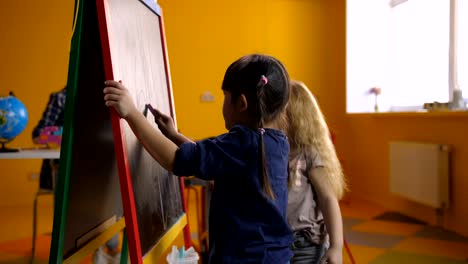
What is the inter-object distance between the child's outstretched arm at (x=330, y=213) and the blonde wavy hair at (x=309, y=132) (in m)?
0.03

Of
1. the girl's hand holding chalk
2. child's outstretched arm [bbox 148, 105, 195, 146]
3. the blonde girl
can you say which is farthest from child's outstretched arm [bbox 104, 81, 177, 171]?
the blonde girl

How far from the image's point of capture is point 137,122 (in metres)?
0.95

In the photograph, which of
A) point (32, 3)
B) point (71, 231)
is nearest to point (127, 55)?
point (71, 231)

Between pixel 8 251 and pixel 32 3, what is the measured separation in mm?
2998

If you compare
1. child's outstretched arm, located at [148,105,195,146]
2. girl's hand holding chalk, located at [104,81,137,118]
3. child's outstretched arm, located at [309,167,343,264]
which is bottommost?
child's outstretched arm, located at [309,167,343,264]

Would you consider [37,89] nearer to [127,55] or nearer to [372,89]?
[372,89]

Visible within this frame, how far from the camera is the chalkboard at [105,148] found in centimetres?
96

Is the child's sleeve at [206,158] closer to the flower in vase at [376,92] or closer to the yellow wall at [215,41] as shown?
the flower in vase at [376,92]

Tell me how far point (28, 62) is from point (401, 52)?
13.5 feet

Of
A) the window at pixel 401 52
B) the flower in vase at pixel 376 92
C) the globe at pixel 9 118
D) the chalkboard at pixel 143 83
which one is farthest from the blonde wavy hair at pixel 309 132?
the flower in vase at pixel 376 92

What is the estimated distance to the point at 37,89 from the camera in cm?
498

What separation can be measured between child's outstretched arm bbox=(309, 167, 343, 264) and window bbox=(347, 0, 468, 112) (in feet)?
8.98

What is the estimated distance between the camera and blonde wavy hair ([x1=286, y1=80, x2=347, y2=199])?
1.55 m

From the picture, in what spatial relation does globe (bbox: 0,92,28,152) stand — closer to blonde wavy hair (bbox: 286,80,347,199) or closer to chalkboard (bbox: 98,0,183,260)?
chalkboard (bbox: 98,0,183,260)
